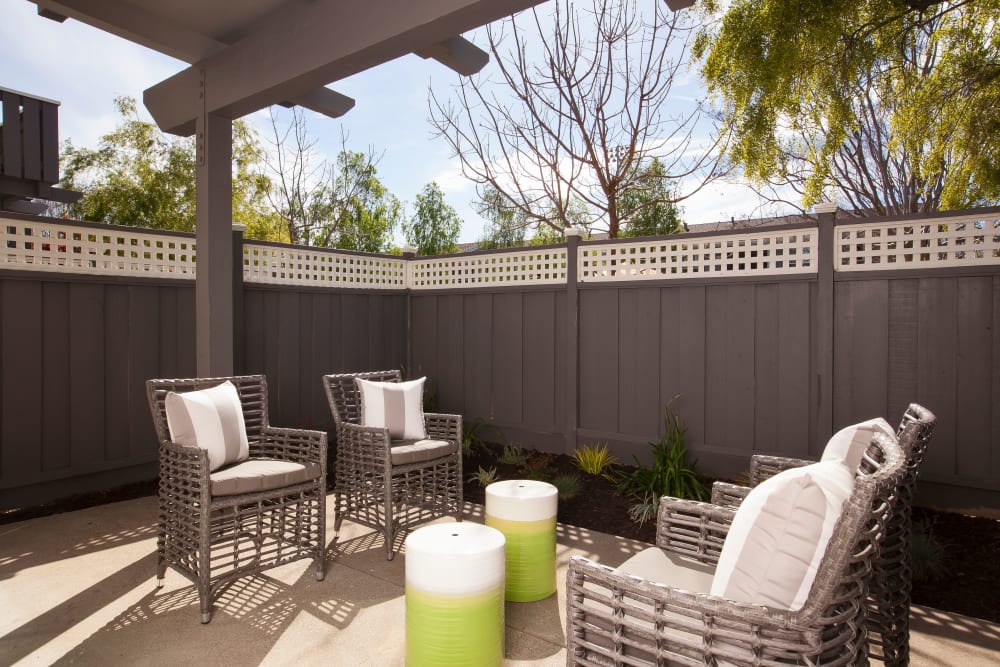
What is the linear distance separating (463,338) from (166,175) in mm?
8820

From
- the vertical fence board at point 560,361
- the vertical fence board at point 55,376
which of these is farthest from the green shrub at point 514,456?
the vertical fence board at point 55,376

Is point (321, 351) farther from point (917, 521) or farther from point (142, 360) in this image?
point (917, 521)

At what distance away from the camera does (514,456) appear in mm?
4324

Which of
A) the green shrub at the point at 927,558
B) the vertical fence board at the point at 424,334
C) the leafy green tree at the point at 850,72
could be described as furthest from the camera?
the vertical fence board at the point at 424,334

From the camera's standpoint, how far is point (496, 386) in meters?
4.87

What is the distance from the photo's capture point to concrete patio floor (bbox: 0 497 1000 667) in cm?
191

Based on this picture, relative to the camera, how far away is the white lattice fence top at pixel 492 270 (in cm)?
459

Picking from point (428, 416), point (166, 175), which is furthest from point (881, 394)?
point (166, 175)

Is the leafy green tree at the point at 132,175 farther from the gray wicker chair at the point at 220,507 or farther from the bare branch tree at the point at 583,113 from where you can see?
the gray wicker chair at the point at 220,507

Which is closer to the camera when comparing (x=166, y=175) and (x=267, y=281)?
(x=267, y=281)

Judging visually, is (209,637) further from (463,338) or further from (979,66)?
(979,66)

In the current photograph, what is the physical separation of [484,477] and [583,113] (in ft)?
13.8

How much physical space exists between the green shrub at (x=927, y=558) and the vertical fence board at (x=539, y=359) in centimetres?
249

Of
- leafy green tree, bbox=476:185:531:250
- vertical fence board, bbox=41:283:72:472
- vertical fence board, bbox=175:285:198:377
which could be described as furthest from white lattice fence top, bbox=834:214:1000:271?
Result: vertical fence board, bbox=41:283:72:472
